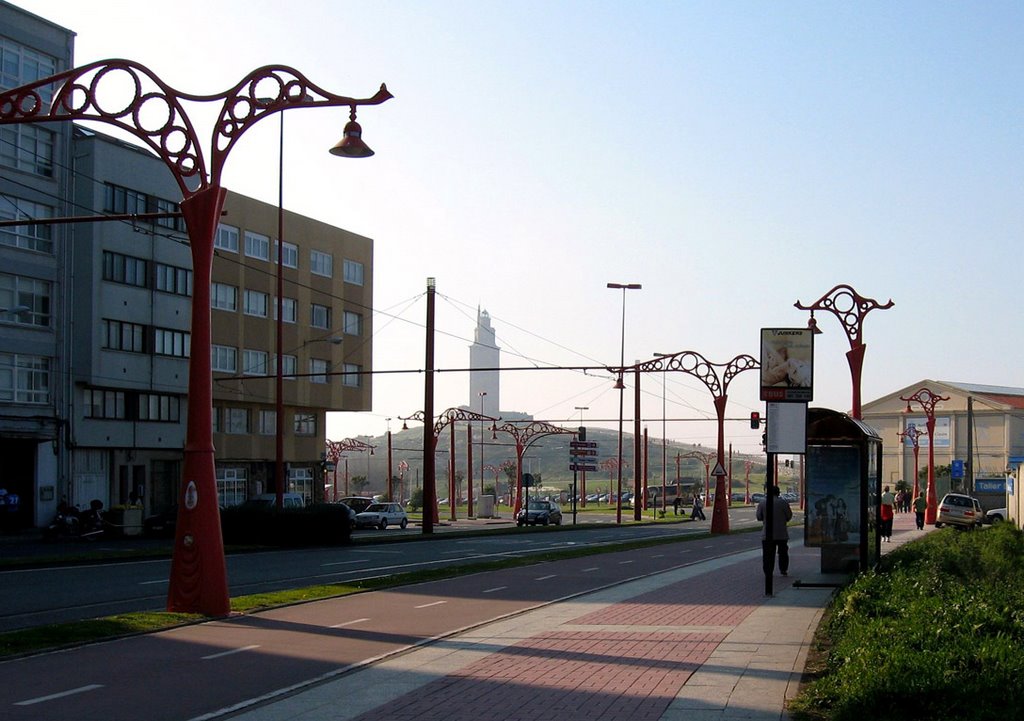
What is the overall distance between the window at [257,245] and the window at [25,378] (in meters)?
15.0

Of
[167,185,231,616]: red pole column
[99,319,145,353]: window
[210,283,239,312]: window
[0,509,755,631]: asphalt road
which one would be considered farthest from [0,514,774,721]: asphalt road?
[210,283,239,312]: window

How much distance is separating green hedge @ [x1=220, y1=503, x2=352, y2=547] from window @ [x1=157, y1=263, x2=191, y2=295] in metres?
18.8

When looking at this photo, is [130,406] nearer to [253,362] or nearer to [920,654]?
[253,362]

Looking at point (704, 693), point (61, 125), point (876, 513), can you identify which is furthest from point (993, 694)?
point (61, 125)

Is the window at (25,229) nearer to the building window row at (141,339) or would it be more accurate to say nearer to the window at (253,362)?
the building window row at (141,339)

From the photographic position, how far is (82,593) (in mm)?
20031

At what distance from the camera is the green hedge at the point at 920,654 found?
25.1 ft

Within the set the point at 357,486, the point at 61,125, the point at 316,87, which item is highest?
the point at 61,125

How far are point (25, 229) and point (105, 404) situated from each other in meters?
8.34

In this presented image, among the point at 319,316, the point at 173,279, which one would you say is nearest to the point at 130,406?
the point at 173,279

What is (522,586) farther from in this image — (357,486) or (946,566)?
(357,486)

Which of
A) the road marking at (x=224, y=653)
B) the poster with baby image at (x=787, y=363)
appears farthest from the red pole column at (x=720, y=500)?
the road marking at (x=224, y=653)

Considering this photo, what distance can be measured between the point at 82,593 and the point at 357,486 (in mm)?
135881

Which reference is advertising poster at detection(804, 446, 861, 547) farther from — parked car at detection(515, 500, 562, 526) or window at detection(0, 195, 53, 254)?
parked car at detection(515, 500, 562, 526)
